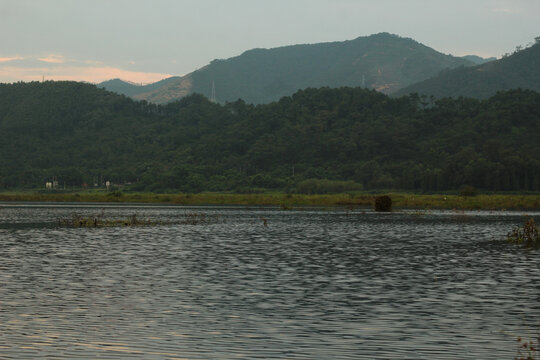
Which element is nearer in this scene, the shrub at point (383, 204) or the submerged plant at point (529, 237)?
the submerged plant at point (529, 237)

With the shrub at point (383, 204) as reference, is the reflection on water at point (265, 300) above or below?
below

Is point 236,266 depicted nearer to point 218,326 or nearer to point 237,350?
point 218,326

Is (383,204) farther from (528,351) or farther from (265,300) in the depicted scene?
(528,351)

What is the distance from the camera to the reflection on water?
20.0 m

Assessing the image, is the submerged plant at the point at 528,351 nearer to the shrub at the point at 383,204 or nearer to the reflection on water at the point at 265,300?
the reflection on water at the point at 265,300

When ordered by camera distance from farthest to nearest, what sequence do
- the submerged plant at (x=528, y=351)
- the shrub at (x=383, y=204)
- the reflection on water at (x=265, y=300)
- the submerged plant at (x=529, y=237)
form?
the shrub at (x=383, y=204), the submerged plant at (x=529, y=237), the reflection on water at (x=265, y=300), the submerged plant at (x=528, y=351)

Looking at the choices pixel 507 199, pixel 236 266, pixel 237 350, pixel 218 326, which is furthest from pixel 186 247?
pixel 507 199

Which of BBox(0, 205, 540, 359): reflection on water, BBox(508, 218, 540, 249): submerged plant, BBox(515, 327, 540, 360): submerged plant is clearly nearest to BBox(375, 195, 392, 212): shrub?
BBox(508, 218, 540, 249): submerged plant

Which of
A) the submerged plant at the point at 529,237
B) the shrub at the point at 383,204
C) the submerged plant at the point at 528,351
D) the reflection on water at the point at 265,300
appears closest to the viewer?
the submerged plant at the point at 528,351

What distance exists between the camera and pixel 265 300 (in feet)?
92.8

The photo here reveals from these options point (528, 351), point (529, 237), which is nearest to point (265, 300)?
point (528, 351)

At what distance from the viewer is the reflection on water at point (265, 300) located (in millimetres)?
19969

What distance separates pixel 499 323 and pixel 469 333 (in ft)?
7.42

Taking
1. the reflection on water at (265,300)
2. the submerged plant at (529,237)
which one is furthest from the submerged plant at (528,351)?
the submerged plant at (529,237)
